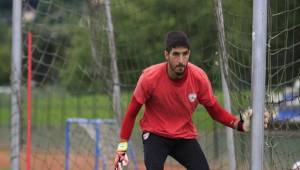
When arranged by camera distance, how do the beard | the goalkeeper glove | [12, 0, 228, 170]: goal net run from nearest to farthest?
the beard → the goalkeeper glove → [12, 0, 228, 170]: goal net

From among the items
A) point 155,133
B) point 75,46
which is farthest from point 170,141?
point 75,46

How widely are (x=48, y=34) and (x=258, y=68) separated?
7.60 m

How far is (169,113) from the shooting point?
24.2 feet

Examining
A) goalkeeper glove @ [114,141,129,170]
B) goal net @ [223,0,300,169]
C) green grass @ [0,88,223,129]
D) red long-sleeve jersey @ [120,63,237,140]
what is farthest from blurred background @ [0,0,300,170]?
goalkeeper glove @ [114,141,129,170]

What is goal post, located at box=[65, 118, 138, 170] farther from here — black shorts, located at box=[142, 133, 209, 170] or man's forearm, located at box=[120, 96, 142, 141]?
man's forearm, located at box=[120, 96, 142, 141]

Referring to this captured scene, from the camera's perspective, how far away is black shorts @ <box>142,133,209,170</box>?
7.29 metres

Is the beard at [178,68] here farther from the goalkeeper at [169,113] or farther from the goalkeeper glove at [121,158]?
the goalkeeper glove at [121,158]

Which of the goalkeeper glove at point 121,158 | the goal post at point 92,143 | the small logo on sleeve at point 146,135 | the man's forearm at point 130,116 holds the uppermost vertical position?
the man's forearm at point 130,116

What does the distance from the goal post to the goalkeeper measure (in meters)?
3.72

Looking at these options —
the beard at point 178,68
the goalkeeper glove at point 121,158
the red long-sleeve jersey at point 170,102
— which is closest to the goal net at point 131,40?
the red long-sleeve jersey at point 170,102

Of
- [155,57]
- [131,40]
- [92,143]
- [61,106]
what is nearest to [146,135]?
[155,57]

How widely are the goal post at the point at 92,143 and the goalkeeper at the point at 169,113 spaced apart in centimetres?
372

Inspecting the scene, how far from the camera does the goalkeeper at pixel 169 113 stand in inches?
286

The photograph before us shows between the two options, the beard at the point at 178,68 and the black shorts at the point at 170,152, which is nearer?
the beard at the point at 178,68
